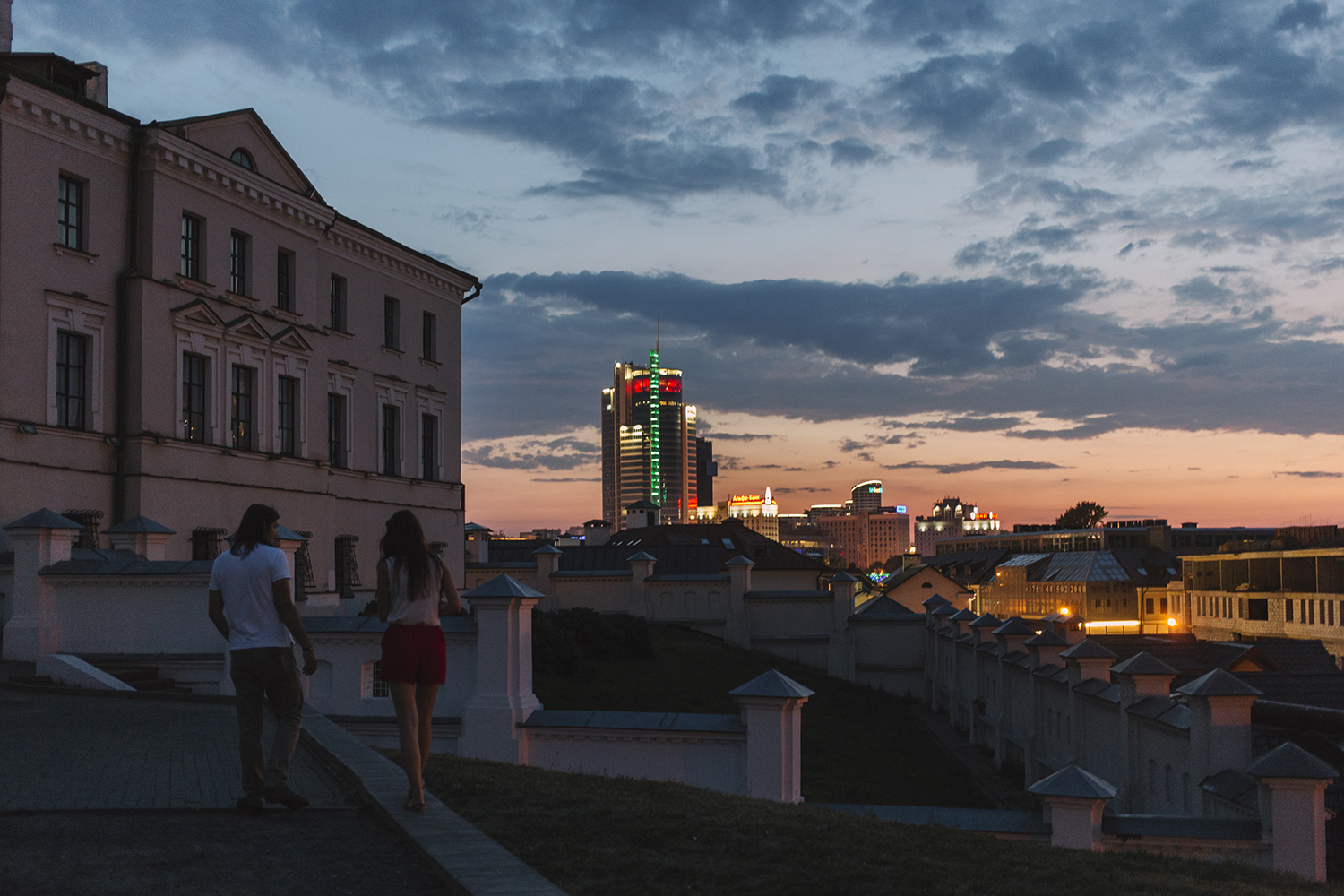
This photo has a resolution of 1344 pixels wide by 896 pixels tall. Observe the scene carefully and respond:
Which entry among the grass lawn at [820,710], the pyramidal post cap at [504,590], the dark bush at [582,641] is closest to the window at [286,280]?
the dark bush at [582,641]

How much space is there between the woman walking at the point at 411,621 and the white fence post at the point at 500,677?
7.12 meters

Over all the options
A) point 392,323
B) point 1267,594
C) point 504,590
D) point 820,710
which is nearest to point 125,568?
point 504,590

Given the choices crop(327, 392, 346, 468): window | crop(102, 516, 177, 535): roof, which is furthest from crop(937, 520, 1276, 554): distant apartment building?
crop(102, 516, 177, 535): roof

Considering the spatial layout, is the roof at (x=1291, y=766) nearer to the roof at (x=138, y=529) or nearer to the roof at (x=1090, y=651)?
the roof at (x=1090, y=651)

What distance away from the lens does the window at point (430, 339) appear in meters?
38.8

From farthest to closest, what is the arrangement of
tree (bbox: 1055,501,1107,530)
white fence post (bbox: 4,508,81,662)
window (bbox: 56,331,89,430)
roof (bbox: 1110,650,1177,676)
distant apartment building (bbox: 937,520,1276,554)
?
tree (bbox: 1055,501,1107,530), distant apartment building (bbox: 937,520,1276,554), window (bbox: 56,331,89,430), white fence post (bbox: 4,508,81,662), roof (bbox: 1110,650,1177,676)

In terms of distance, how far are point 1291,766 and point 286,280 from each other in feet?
87.5

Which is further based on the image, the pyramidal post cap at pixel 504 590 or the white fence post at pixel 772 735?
the pyramidal post cap at pixel 504 590

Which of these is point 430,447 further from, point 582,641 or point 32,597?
point 32,597

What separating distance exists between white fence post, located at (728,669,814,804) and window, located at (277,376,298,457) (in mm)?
20771

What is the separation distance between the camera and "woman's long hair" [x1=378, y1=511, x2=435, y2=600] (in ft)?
22.1

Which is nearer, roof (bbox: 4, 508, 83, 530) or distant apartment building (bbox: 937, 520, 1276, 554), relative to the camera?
roof (bbox: 4, 508, 83, 530)

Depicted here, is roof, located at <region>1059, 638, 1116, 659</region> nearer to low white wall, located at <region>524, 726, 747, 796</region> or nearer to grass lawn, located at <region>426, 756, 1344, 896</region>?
low white wall, located at <region>524, 726, 747, 796</region>

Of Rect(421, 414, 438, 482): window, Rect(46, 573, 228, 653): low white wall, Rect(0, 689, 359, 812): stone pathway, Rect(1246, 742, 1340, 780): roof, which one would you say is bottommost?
Rect(1246, 742, 1340, 780): roof
